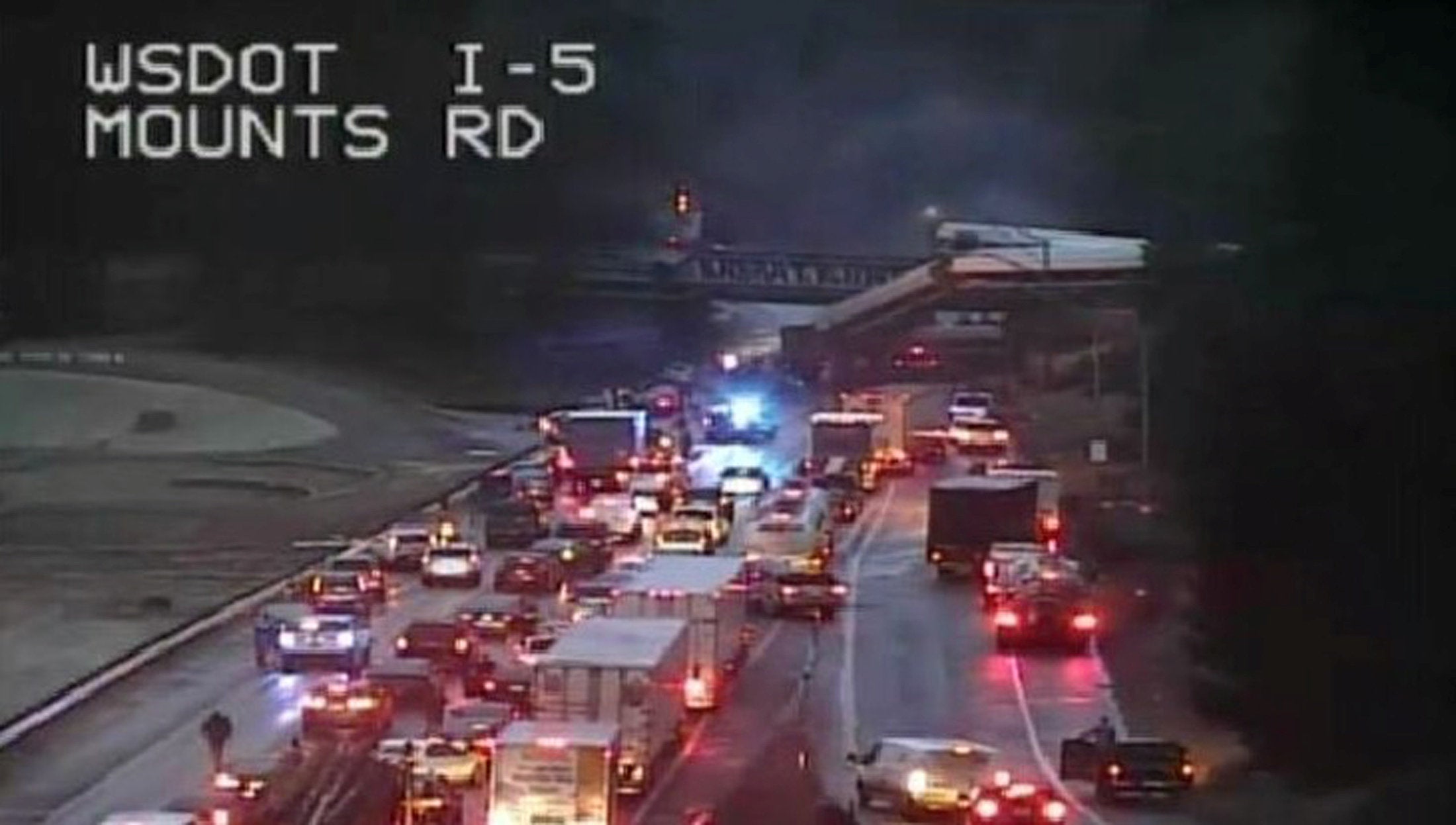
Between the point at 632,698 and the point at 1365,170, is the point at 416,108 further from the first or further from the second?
the point at 1365,170

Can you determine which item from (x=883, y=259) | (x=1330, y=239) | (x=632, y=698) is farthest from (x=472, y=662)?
(x=1330, y=239)

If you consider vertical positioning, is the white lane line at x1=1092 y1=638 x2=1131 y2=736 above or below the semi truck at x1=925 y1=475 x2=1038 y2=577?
below

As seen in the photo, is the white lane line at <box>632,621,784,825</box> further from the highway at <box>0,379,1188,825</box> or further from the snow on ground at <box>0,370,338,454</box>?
the snow on ground at <box>0,370,338,454</box>

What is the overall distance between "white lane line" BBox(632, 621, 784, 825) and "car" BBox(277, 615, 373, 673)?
0.55m

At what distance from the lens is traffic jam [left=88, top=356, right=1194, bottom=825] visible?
5.43m

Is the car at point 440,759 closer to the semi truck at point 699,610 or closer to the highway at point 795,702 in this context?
the highway at point 795,702

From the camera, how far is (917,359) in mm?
5805

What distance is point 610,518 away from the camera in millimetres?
5770

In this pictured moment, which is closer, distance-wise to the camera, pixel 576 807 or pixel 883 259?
pixel 576 807

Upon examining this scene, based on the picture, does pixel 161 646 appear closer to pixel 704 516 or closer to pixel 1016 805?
pixel 704 516

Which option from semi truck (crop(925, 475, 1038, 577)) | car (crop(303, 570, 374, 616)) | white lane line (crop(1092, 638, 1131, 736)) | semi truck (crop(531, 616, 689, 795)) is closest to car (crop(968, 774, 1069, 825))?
white lane line (crop(1092, 638, 1131, 736))

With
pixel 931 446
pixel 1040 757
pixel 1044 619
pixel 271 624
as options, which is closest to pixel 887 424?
pixel 931 446

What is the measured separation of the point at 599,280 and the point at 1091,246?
0.89m

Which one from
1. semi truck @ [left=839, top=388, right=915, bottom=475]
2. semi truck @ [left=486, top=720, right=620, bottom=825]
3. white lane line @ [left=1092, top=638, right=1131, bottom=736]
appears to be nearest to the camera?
semi truck @ [left=486, top=720, right=620, bottom=825]
